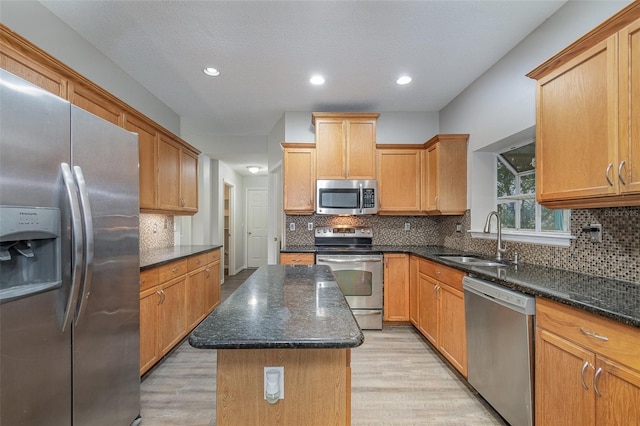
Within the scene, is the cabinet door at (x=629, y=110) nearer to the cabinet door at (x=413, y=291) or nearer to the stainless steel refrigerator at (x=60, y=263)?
the cabinet door at (x=413, y=291)

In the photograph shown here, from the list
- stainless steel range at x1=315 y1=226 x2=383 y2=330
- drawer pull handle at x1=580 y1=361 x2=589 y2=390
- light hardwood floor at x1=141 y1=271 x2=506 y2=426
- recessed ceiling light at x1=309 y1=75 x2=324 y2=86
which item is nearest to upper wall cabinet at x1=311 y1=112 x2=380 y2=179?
recessed ceiling light at x1=309 y1=75 x2=324 y2=86

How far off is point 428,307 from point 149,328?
255 cm

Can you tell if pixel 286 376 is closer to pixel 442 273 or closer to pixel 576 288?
pixel 576 288

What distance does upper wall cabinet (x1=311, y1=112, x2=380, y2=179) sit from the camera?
3.55 meters

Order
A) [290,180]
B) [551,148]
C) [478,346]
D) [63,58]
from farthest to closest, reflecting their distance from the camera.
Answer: [290,180], [63,58], [478,346], [551,148]

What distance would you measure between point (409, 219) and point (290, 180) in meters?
1.74

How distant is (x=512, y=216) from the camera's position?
283 centimetres

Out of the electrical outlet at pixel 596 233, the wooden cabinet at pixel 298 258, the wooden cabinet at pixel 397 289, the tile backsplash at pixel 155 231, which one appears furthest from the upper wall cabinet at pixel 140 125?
the electrical outlet at pixel 596 233

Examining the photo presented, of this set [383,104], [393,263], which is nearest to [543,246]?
[393,263]

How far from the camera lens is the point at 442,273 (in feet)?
8.46

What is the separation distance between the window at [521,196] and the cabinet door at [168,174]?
355 cm

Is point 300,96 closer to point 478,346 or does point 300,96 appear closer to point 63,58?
point 63,58

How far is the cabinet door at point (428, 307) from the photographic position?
8.91ft

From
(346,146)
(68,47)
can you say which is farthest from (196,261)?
(346,146)
